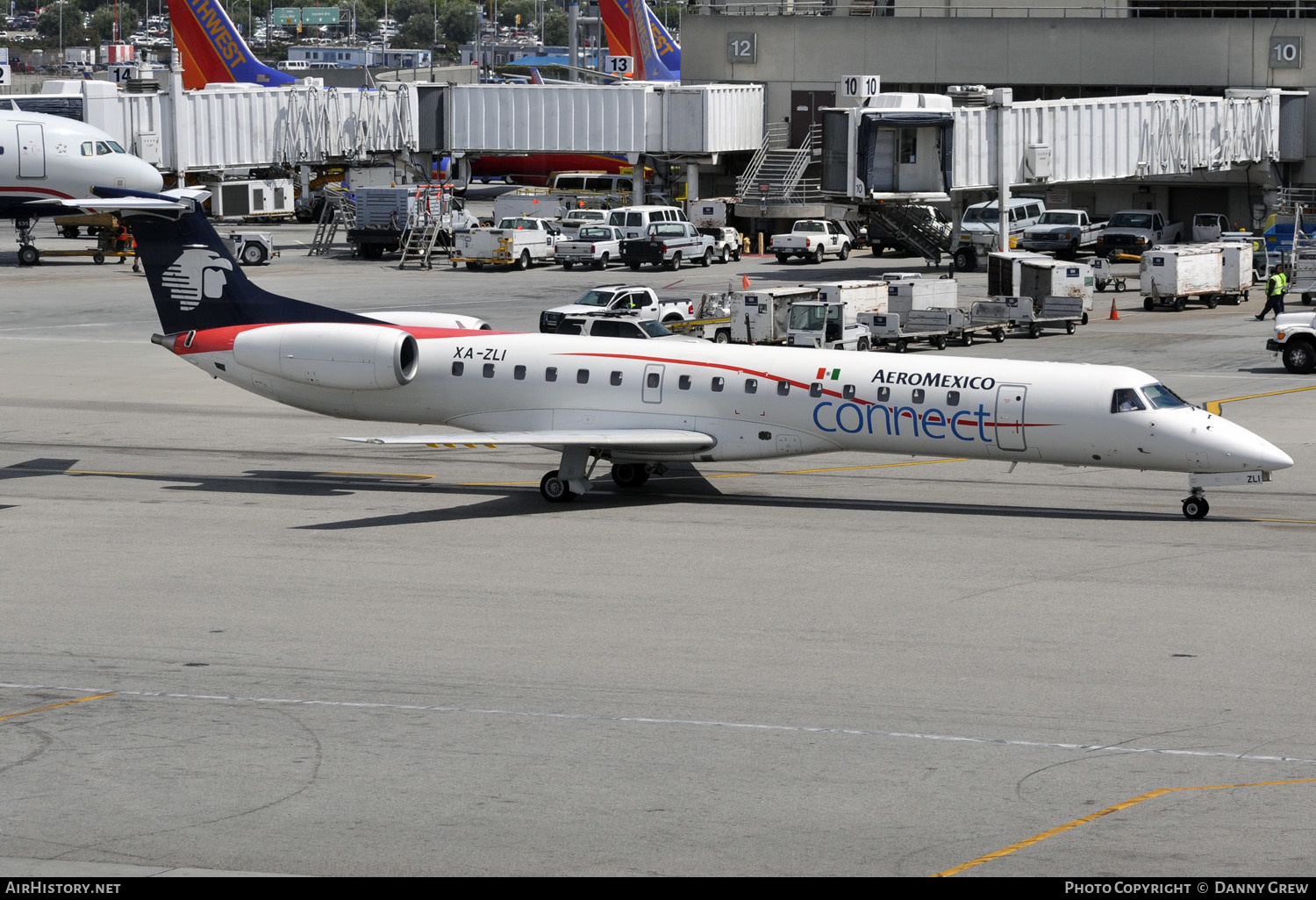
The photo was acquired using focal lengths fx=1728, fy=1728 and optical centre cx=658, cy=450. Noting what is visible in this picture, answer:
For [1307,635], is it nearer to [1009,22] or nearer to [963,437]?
[963,437]

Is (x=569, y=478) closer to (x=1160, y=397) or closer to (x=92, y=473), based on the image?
(x=92, y=473)

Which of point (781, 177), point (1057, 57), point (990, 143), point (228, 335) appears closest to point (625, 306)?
point (228, 335)

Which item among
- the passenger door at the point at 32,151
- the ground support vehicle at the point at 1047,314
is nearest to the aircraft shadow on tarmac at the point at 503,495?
the ground support vehicle at the point at 1047,314

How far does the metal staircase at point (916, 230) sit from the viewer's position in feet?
241

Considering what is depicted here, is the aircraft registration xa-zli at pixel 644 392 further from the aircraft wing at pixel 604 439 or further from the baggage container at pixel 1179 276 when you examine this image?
the baggage container at pixel 1179 276

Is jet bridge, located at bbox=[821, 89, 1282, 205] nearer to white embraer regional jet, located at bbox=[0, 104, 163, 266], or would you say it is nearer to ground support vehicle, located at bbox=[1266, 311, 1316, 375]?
ground support vehicle, located at bbox=[1266, 311, 1316, 375]

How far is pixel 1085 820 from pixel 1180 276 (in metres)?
48.3

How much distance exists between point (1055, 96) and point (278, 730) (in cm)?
7914

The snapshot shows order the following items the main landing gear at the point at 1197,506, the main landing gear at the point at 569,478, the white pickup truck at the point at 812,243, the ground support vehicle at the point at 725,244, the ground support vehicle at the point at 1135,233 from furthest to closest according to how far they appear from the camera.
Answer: the ground support vehicle at the point at 725,244 < the ground support vehicle at the point at 1135,233 < the white pickup truck at the point at 812,243 < the main landing gear at the point at 569,478 < the main landing gear at the point at 1197,506

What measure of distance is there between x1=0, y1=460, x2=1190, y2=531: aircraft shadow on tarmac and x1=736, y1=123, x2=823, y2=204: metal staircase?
51706 mm

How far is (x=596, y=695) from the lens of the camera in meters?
18.5

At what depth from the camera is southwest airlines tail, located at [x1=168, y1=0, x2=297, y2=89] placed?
91062 millimetres

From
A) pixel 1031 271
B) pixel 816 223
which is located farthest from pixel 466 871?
pixel 816 223

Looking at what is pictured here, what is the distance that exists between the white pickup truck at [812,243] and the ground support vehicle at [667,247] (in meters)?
3.52
